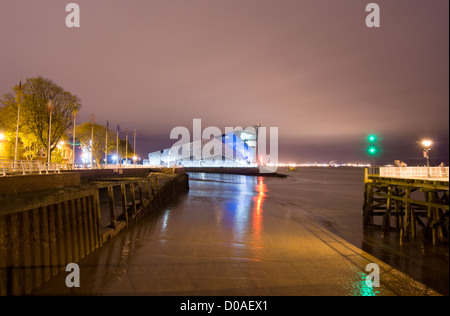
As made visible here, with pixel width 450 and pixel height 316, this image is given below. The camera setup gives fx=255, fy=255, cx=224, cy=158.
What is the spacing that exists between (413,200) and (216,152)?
144744mm

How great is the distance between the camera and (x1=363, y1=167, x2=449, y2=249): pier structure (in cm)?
1273

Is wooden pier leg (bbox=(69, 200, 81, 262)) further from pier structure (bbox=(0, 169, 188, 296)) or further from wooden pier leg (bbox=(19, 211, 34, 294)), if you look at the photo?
wooden pier leg (bbox=(19, 211, 34, 294))

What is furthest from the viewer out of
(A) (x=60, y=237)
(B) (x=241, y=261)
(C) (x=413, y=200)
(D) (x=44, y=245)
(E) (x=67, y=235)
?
(C) (x=413, y=200)

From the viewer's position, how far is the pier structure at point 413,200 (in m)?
12.7

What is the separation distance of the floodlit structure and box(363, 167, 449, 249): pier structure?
121826 mm

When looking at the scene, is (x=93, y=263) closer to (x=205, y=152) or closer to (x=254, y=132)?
(x=205, y=152)

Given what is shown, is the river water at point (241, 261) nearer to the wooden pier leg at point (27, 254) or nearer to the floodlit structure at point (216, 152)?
the wooden pier leg at point (27, 254)

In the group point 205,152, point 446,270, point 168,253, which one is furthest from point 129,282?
point 205,152

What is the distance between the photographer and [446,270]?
1034 cm

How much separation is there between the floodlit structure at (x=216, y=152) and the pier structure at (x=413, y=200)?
400ft

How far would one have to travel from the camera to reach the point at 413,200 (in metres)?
14.0

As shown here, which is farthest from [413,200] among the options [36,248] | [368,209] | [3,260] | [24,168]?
[24,168]

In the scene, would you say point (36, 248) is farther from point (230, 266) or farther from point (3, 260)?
point (230, 266)
